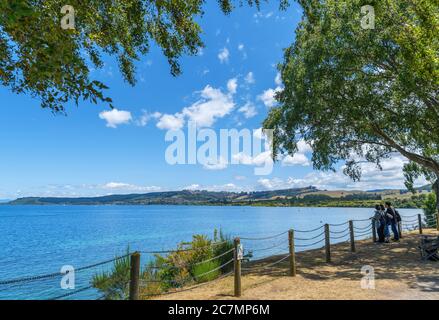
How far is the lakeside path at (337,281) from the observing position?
7.88 metres

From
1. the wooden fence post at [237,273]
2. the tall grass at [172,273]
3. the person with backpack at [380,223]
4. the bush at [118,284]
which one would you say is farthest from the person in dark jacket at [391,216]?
the bush at [118,284]

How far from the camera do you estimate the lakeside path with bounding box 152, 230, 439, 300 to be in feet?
25.9

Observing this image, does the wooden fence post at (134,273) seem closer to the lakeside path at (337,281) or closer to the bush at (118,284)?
the lakeside path at (337,281)

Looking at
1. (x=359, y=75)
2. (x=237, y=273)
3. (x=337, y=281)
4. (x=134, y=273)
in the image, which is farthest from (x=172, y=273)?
(x=359, y=75)

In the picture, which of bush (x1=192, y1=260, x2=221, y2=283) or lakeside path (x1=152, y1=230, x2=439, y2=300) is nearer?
lakeside path (x1=152, y1=230, x2=439, y2=300)

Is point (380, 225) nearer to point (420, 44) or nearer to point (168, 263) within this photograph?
point (420, 44)

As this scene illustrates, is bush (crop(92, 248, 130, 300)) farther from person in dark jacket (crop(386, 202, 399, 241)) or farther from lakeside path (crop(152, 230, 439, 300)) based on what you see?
person in dark jacket (crop(386, 202, 399, 241))

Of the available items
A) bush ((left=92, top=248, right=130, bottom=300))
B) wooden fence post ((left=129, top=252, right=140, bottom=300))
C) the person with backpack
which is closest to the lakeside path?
wooden fence post ((left=129, top=252, right=140, bottom=300))

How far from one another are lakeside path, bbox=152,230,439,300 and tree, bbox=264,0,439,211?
4.99 meters

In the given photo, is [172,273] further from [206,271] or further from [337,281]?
[337,281]

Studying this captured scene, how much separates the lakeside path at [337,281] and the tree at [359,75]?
16.4 ft
